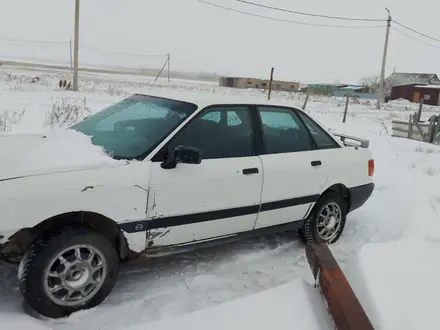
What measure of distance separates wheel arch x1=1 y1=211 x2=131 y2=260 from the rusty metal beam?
4.84 ft

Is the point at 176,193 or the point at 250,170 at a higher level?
the point at 250,170

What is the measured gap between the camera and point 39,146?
341 cm

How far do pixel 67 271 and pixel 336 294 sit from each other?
6.02ft

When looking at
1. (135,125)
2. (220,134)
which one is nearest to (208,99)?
(220,134)

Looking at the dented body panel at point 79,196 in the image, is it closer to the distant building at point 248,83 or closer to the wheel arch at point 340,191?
the wheel arch at point 340,191

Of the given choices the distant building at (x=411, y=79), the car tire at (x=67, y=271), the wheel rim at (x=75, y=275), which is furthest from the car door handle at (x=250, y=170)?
the distant building at (x=411, y=79)

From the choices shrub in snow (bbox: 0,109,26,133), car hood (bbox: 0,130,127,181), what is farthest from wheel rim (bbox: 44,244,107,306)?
shrub in snow (bbox: 0,109,26,133)

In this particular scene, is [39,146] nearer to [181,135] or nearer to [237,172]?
[181,135]

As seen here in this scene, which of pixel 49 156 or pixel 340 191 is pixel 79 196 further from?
pixel 340 191

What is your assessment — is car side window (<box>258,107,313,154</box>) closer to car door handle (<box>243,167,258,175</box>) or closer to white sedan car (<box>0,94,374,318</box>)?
white sedan car (<box>0,94,374,318</box>)

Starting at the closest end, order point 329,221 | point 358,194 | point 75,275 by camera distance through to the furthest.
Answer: point 75,275, point 329,221, point 358,194

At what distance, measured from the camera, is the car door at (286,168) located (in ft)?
12.9

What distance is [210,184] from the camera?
3.45 m

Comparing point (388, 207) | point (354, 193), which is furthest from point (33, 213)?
point (388, 207)
